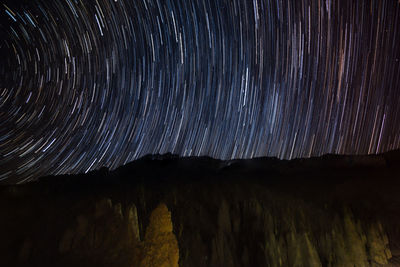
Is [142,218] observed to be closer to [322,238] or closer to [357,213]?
[322,238]

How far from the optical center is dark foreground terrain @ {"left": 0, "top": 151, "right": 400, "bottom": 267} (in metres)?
16.1

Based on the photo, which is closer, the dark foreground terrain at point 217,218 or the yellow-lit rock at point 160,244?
the yellow-lit rock at point 160,244

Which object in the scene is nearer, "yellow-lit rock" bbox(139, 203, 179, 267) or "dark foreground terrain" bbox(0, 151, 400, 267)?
"yellow-lit rock" bbox(139, 203, 179, 267)

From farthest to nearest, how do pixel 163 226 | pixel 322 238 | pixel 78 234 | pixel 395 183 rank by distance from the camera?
pixel 395 183, pixel 322 238, pixel 78 234, pixel 163 226

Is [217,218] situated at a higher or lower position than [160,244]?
higher

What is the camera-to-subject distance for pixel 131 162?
35469mm

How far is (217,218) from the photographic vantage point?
21234 millimetres

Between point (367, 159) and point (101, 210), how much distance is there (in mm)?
17723

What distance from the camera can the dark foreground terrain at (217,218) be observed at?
16.1 metres

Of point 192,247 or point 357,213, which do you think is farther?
point 357,213

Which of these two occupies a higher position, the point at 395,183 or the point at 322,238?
the point at 395,183

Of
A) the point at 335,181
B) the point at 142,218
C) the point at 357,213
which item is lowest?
the point at 142,218

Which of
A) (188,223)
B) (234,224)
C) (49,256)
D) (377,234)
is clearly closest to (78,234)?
(49,256)

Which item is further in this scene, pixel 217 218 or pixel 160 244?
pixel 217 218
